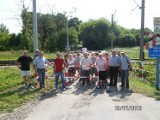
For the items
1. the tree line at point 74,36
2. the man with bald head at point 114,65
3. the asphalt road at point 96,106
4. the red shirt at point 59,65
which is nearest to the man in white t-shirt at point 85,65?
the man with bald head at point 114,65

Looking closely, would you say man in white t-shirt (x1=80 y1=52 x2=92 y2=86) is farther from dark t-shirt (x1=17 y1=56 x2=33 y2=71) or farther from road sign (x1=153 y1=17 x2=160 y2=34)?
road sign (x1=153 y1=17 x2=160 y2=34)

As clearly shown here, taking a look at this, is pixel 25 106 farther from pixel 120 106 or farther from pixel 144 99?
pixel 144 99

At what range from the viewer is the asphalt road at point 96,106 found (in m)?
8.52

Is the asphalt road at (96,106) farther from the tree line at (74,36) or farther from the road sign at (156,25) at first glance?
the tree line at (74,36)

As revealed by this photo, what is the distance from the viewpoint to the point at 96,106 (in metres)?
9.83

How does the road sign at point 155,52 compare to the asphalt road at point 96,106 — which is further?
the road sign at point 155,52

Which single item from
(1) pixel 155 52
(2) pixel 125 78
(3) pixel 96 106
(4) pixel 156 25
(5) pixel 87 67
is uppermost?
(4) pixel 156 25

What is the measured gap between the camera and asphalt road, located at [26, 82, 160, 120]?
27.9 feet

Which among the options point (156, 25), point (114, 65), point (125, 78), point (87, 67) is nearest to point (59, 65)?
point (87, 67)

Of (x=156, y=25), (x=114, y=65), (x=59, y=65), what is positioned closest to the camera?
(x=59, y=65)

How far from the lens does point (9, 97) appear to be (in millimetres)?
11438

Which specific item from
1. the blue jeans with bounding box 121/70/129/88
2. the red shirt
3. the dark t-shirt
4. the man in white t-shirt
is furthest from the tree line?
the blue jeans with bounding box 121/70/129/88

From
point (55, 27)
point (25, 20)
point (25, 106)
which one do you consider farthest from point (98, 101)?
point (55, 27)

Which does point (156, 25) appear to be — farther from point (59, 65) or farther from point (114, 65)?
point (59, 65)
